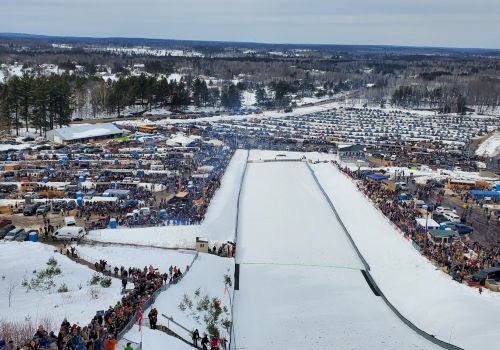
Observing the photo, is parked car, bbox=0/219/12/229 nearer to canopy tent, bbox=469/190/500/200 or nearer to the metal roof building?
the metal roof building

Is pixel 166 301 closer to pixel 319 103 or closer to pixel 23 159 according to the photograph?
pixel 23 159

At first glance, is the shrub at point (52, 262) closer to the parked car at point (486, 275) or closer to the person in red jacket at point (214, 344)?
the person in red jacket at point (214, 344)

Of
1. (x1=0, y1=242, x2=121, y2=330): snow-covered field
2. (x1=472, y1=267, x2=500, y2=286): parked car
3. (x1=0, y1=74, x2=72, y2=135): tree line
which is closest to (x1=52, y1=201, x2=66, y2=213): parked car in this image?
(x1=0, y1=242, x2=121, y2=330): snow-covered field

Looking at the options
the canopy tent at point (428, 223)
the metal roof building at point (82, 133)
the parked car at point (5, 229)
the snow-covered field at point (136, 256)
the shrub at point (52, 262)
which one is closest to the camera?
the shrub at point (52, 262)

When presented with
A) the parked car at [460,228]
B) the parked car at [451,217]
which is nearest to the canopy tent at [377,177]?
the parked car at [451,217]

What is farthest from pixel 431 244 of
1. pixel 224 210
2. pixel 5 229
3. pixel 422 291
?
pixel 5 229

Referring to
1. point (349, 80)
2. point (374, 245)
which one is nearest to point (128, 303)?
point (374, 245)
